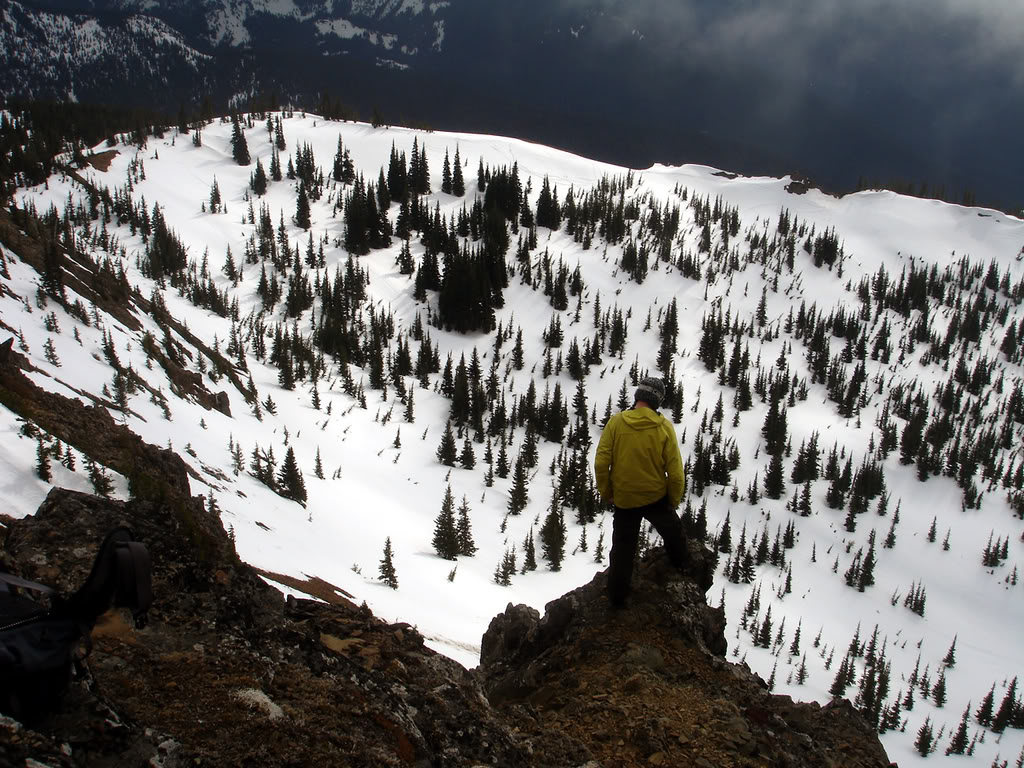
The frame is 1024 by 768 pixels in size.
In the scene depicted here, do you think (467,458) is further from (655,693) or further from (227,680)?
(227,680)

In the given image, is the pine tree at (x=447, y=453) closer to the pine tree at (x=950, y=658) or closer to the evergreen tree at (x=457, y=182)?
the pine tree at (x=950, y=658)

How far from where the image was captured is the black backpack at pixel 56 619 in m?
3.16

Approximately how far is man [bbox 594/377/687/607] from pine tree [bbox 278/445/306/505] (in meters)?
17.7

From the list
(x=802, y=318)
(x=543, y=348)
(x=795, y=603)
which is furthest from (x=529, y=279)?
(x=795, y=603)

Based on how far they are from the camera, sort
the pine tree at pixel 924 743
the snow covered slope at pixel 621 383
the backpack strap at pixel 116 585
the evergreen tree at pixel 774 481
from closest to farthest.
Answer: the backpack strap at pixel 116 585
the snow covered slope at pixel 621 383
the pine tree at pixel 924 743
the evergreen tree at pixel 774 481

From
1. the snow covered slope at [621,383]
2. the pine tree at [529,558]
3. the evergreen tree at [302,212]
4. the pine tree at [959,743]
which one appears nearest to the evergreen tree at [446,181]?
the snow covered slope at [621,383]

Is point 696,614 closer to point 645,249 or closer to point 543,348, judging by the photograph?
point 543,348

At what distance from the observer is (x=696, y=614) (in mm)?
9211

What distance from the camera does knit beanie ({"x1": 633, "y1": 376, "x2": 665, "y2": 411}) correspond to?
8305 mm

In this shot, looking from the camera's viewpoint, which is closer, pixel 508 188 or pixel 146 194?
pixel 146 194

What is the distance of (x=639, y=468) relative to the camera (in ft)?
26.5

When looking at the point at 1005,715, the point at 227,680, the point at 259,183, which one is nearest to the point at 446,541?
the point at 227,680

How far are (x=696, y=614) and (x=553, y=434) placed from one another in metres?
59.9

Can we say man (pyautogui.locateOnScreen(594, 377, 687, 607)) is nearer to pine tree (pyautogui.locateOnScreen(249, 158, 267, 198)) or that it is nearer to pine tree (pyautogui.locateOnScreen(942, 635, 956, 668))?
pine tree (pyautogui.locateOnScreen(942, 635, 956, 668))
